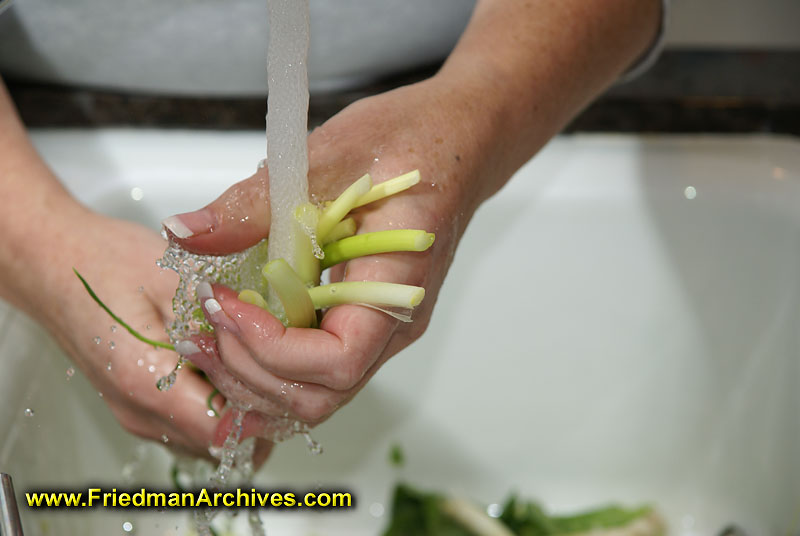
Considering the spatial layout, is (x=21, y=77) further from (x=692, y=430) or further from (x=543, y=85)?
(x=692, y=430)

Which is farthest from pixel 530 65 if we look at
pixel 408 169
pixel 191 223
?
pixel 191 223

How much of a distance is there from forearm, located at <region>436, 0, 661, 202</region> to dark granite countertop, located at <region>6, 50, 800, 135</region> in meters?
0.11

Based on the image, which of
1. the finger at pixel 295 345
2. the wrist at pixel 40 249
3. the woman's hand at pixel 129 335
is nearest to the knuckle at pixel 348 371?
the finger at pixel 295 345

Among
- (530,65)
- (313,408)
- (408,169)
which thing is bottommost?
(313,408)

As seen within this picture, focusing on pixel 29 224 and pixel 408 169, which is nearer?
pixel 408 169

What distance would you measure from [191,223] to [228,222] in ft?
0.05

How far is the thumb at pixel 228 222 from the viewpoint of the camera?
326 mm

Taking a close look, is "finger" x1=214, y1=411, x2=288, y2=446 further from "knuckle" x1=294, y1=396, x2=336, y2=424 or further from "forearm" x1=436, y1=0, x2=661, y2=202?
"forearm" x1=436, y1=0, x2=661, y2=202

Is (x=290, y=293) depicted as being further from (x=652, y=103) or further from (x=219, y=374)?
(x=652, y=103)

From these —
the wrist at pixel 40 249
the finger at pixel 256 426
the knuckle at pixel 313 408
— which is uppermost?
the wrist at pixel 40 249

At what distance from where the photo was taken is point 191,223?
1.07 ft

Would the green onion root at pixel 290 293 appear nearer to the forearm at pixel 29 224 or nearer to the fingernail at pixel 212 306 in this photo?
the fingernail at pixel 212 306

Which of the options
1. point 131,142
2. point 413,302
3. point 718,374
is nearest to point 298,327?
point 413,302

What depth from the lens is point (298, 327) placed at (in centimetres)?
34
